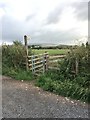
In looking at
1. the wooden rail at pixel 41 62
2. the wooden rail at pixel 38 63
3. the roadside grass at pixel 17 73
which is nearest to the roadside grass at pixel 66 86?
the roadside grass at pixel 17 73

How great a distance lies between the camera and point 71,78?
12.9 metres

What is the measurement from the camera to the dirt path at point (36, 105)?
8.64 metres

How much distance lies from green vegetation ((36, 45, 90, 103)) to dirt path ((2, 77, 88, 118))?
1.35 feet

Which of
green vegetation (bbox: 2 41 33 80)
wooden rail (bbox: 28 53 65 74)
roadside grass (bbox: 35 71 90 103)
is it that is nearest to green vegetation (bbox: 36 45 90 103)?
roadside grass (bbox: 35 71 90 103)

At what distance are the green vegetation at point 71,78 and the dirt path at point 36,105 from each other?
0.41 m

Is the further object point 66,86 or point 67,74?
point 67,74

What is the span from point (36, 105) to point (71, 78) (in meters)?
3.77

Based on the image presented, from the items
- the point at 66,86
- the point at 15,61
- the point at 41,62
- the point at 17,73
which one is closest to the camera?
the point at 66,86

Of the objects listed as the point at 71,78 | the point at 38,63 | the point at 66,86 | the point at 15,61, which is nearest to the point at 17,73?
the point at 38,63

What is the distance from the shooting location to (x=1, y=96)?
10.7 meters

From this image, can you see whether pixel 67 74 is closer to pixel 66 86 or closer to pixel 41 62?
pixel 66 86

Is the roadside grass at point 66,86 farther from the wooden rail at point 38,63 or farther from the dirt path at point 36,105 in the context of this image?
the wooden rail at point 38,63

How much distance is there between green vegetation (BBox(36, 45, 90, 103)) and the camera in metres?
10.8

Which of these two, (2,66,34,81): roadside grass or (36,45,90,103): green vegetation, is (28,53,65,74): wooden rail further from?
(36,45,90,103): green vegetation
